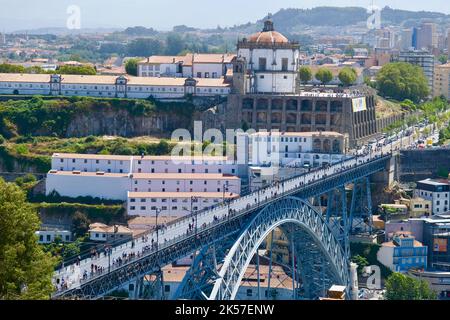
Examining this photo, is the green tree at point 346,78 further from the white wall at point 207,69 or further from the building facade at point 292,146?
the building facade at point 292,146

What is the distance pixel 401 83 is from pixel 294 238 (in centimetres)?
2705

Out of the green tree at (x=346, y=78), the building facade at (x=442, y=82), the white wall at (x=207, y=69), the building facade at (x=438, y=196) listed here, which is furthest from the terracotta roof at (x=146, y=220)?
the building facade at (x=442, y=82)

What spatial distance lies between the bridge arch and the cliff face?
41.3 ft

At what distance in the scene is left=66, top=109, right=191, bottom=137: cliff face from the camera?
4041 cm

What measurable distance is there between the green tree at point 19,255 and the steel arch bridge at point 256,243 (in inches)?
45.0

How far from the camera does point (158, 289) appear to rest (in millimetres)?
17688

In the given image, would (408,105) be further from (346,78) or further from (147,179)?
(147,179)

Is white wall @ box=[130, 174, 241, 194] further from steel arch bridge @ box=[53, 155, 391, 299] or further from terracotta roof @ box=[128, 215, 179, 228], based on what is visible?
steel arch bridge @ box=[53, 155, 391, 299]

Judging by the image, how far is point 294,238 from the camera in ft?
89.8

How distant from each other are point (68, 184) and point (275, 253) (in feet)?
23.6

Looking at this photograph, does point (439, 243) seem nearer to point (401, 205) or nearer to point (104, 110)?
point (401, 205)

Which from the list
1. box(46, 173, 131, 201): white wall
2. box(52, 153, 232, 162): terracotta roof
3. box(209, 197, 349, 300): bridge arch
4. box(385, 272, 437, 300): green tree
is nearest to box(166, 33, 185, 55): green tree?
box(52, 153, 232, 162): terracotta roof

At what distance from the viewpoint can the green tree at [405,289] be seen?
2792 centimetres
